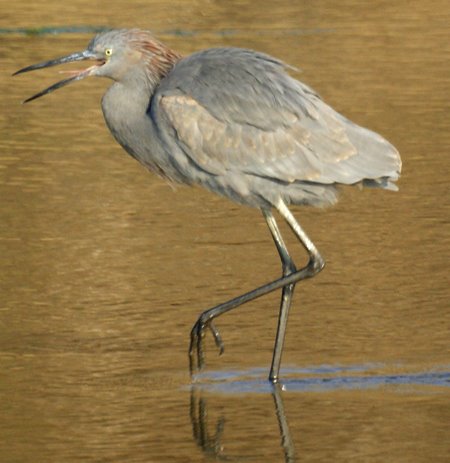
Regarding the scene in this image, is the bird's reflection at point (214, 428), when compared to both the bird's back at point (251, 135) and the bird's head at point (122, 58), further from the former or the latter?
the bird's head at point (122, 58)

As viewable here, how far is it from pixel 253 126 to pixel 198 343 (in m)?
1.06

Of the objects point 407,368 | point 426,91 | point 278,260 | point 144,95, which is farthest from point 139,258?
point 426,91

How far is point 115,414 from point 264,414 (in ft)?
2.08

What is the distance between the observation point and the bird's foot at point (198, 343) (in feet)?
26.9

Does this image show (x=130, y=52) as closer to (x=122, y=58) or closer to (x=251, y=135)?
(x=122, y=58)

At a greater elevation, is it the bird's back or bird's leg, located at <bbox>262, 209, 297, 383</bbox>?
the bird's back

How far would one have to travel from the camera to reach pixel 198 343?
8.20 m

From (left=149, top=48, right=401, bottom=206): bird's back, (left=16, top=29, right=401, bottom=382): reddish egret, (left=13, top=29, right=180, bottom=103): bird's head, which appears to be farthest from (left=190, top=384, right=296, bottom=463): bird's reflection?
(left=13, top=29, right=180, bottom=103): bird's head

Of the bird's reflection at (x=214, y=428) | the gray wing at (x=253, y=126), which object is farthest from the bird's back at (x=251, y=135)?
the bird's reflection at (x=214, y=428)

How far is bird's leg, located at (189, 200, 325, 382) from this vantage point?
8.22 m

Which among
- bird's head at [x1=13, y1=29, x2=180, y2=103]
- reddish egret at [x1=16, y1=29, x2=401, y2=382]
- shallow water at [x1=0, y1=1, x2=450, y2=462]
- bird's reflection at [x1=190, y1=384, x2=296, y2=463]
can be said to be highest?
bird's head at [x1=13, y1=29, x2=180, y2=103]

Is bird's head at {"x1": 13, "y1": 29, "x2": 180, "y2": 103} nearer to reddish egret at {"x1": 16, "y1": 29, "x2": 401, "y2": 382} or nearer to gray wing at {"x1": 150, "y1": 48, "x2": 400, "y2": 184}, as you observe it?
reddish egret at {"x1": 16, "y1": 29, "x2": 401, "y2": 382}

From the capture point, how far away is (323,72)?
610 inches

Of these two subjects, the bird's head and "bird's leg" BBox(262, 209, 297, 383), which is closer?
"bird's leg" BBox(262, 209, 297, 383)
